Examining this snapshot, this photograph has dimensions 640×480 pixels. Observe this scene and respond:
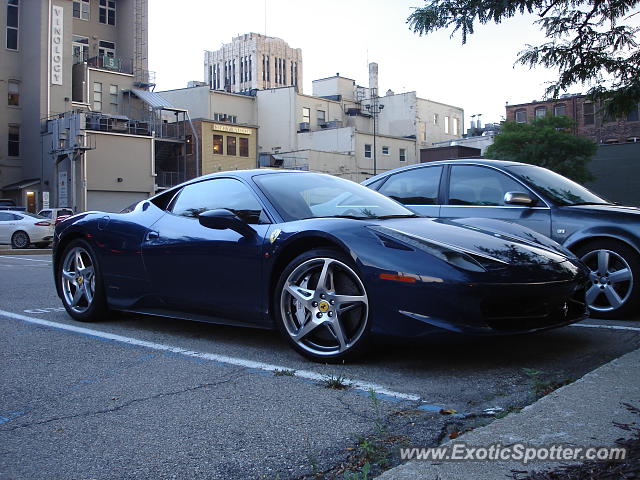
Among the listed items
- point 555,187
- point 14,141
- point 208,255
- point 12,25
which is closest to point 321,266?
point 208,255

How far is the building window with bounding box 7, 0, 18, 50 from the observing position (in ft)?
135

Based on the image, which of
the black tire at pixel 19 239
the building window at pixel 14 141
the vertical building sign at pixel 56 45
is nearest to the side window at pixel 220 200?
the black tire at pixel 19 239

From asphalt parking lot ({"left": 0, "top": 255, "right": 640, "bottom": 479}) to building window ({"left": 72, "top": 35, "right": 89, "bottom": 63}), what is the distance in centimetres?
4568

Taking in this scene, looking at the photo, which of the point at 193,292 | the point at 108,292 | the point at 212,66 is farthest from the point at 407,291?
the point at 212,66

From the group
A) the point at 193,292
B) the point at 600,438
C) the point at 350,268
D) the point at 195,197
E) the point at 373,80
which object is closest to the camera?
the point at 600,438

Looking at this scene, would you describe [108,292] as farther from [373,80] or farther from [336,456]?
[373,80]

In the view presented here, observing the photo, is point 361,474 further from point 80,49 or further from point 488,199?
point 80,49

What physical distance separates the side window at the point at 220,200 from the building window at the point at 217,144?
4328 cm

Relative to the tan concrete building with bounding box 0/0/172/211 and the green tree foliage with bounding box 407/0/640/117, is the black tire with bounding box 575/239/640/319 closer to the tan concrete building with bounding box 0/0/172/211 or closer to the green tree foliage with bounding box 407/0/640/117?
the green tree foliage with bounding box 407/0/640/117

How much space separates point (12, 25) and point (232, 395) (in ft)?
147

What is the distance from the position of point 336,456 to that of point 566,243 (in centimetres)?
395

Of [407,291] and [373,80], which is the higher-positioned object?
[373,80]

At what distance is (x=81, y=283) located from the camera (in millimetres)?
5863

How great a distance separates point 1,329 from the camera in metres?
5.41
